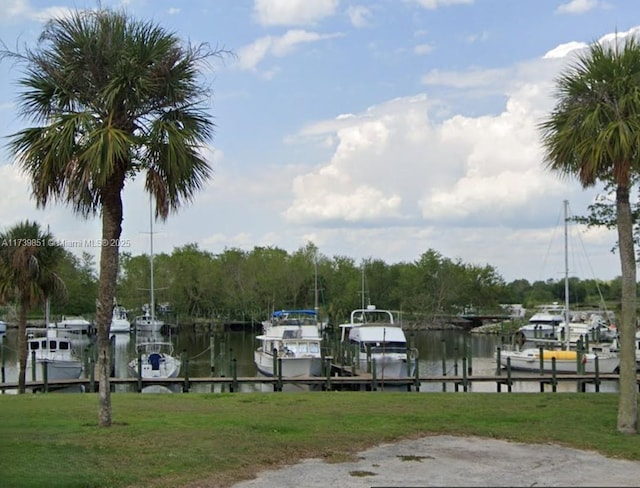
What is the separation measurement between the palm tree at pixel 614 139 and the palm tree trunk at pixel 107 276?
8778mm

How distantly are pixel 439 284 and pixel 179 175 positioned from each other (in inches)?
4158

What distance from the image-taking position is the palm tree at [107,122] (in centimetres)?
1388

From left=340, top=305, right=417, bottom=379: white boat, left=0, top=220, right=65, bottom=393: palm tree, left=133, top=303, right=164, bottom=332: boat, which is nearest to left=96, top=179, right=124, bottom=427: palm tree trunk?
left=0, top=220, right=65, bottom=393: palm tree

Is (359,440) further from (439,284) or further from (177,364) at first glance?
(439,284)

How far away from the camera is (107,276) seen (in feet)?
47.3

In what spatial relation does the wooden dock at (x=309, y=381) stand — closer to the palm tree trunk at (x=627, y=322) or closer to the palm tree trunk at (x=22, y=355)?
the palm tree trunk at (x=22, y=355)

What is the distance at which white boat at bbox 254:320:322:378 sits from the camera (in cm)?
3991

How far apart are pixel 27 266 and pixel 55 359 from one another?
1514 cm

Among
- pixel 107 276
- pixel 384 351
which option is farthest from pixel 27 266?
pixel 384 351

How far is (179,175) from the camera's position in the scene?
14.4 metres

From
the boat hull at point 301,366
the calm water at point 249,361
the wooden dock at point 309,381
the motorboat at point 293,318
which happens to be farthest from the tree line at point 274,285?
the wooden dock at point 309,381

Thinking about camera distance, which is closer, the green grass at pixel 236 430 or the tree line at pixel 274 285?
the green grass at pixel 236 430

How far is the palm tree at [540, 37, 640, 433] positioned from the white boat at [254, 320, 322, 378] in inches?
833

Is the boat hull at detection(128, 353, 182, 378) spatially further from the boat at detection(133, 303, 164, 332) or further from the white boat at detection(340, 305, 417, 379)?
the boat at detection(133, 303, 164, 332)
